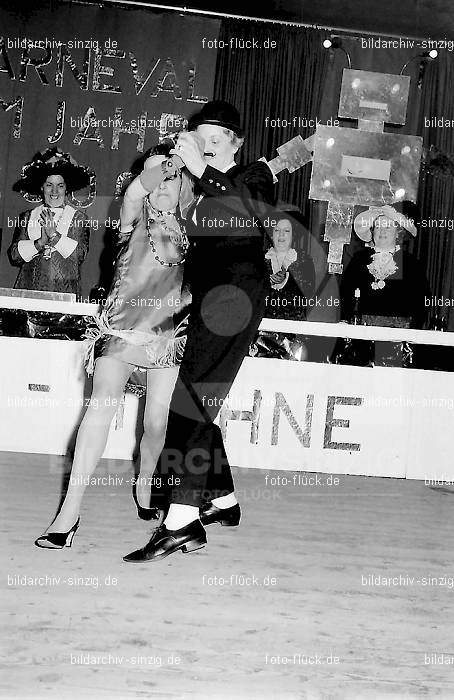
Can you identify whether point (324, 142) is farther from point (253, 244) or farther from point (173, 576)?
point (173, 576)

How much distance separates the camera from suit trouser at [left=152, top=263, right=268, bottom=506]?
7.82ft

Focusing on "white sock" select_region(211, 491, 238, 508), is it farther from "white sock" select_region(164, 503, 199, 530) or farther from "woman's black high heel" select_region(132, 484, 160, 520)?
"white sock" select_region(164, 503, 199, 530)

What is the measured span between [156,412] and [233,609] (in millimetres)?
848

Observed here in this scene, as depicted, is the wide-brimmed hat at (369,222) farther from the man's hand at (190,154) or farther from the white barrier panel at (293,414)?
the man's hand at (190,154)

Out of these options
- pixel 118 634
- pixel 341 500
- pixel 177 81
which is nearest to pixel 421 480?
pixel 341 500

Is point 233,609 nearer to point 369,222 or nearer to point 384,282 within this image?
point 384,282

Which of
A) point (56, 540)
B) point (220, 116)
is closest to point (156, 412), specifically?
point (56, 540)

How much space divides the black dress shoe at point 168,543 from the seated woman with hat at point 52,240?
3.52 metres

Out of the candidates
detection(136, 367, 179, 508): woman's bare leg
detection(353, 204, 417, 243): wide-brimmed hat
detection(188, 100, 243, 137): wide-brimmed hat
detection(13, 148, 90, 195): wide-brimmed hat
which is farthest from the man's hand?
detection(353, 204, 417, 243): wide-brimmed hat

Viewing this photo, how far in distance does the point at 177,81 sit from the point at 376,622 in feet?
18.1

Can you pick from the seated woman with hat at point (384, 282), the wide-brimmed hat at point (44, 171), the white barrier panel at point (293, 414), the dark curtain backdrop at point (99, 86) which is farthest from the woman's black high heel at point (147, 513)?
the wide-brimmed hat at point (44, 171)

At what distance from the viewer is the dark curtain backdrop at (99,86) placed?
6.30 metres

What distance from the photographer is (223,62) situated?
21.4ft

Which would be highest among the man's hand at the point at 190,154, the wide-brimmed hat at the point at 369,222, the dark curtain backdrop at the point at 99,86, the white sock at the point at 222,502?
the dark curtain backdrop at the point at 99,86
